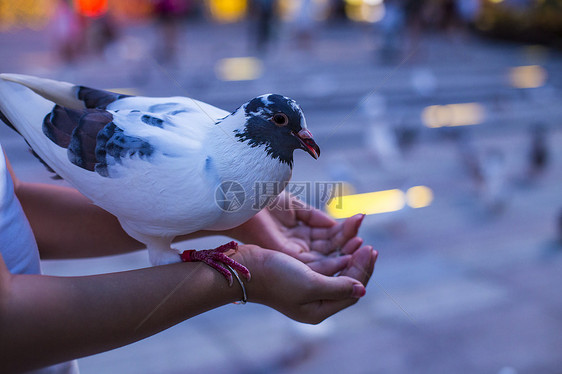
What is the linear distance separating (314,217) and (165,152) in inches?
25.1

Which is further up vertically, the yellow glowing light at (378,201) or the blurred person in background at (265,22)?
the blurred person in background at (265,22)

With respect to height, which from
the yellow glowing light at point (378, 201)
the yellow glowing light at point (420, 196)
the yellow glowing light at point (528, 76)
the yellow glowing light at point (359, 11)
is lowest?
the yellow glowing light at point (528, 76)

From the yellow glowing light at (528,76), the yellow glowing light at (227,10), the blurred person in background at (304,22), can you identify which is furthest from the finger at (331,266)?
the yellow glowing light at (227,10)

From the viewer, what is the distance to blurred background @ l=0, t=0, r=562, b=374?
2443 millimetres

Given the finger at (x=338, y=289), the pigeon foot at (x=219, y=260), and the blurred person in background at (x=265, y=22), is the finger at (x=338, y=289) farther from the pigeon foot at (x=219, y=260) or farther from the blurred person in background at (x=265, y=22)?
the blurred person in background at (x=265, y=22)

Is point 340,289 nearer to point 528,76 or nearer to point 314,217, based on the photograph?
point 314,217

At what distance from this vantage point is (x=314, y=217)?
1.58 metres

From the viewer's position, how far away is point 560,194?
14.5 feet

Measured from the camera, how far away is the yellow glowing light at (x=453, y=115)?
574 cm

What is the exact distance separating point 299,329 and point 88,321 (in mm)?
1679

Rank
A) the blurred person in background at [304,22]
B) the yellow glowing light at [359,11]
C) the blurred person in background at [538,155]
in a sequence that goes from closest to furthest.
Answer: the blurred person in background at [538,155]
the blurred person in background at [304,22]
the yellow glowing light at [359,11]

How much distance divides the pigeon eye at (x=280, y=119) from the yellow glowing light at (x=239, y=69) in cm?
574

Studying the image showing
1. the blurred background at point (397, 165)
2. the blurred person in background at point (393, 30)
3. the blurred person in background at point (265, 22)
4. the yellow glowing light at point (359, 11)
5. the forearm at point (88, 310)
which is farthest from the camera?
the yellow glowing light at point (359, 11)

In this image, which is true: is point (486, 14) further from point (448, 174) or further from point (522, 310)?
point (522, 310)
